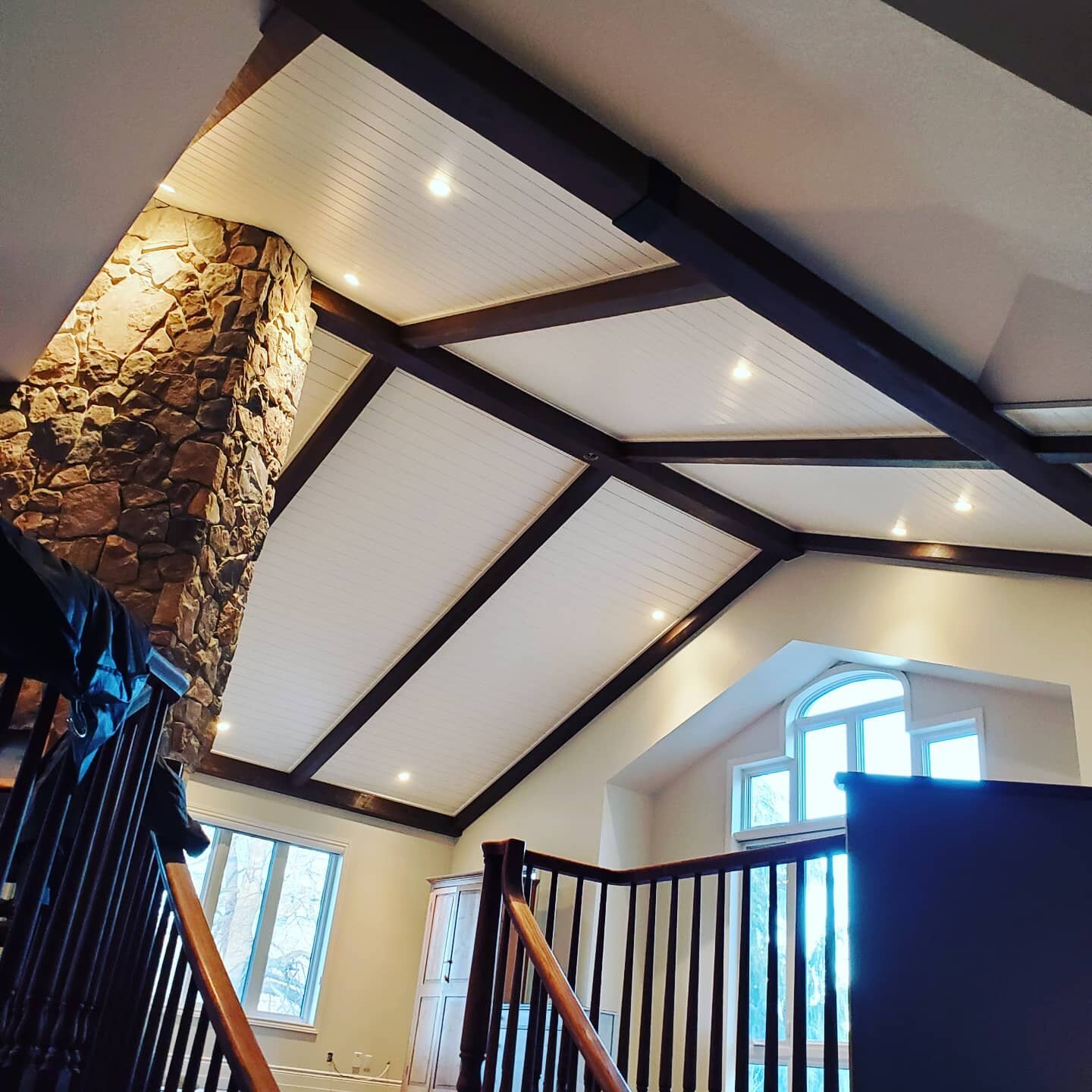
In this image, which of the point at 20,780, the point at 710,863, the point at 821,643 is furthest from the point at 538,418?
the point at 20,780

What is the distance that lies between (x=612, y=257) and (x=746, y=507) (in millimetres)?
3393

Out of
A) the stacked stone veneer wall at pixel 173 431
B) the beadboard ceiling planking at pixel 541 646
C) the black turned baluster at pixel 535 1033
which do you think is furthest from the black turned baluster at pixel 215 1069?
the beadboard ceiling planking at pixel 541 646

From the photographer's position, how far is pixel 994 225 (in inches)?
122

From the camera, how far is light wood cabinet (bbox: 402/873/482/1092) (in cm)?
858

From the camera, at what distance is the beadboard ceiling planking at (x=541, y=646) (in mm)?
8586

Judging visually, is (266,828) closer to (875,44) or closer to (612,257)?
(612,257)

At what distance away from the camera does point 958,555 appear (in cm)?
720

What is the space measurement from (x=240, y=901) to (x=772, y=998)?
7456mm

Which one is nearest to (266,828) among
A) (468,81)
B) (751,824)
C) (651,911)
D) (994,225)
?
(751,824)

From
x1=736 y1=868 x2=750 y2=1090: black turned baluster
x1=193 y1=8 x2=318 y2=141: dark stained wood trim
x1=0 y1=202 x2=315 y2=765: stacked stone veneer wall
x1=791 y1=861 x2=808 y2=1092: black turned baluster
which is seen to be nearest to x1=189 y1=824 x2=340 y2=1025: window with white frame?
x1=0 y1=202 x2=315 y2=765: stacked stone veneer wall

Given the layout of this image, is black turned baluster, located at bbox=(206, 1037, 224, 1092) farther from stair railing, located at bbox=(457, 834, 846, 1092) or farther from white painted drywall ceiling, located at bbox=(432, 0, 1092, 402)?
white painted drywall ceiling, located at bbox=(432, 0, 1092, 402)

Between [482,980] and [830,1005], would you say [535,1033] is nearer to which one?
[482,980]

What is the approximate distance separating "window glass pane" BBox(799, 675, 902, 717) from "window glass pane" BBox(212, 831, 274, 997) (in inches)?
200

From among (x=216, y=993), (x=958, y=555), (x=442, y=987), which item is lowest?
(x=216, y=993)
